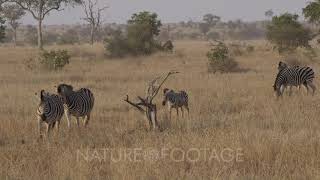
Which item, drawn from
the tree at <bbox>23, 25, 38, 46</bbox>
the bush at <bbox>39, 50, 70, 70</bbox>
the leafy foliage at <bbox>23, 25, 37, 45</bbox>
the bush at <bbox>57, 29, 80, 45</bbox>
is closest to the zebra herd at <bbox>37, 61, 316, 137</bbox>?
the bush at <bbox>39, 50, 70, 70</bbox>

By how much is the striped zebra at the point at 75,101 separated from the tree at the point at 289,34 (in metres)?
25.9

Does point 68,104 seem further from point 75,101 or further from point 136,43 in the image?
point 136,43

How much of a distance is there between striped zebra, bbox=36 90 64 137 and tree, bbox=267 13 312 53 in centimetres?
2730

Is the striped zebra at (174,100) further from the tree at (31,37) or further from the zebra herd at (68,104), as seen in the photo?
the tree at (31,37)

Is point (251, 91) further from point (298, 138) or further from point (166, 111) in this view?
point (298, 138)

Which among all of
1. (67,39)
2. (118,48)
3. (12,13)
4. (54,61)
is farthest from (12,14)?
(54,61)

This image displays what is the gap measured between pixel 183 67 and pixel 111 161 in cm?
2210

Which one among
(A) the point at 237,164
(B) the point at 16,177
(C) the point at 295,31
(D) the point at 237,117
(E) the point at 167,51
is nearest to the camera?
(B) the point at 16,177

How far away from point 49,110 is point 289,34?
95.7 feet

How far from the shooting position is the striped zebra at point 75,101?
10688 mm

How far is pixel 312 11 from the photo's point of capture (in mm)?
27203

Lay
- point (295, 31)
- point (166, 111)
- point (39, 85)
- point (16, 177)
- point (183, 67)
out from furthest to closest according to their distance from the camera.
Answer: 1. point (295, 31)
2. point (183, 67)
3. point (39, 85)
4. point (166, 111)
5. point (16, 177)

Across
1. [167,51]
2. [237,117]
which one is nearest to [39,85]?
[237,117]

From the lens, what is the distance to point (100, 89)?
730 inches
